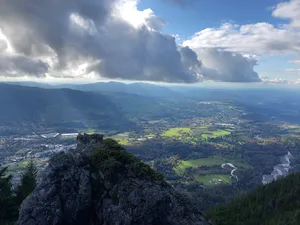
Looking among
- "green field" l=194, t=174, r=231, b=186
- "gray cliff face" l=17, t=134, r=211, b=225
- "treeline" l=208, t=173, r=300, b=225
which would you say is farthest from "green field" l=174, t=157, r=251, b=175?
"gray cliff face" l=17, t=134, r=211, b=225

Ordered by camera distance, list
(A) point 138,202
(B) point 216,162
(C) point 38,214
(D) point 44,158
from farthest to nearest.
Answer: (B) point 216,162 < (D) point 44,158 < (A) point 138,202 < (C) point 38,214

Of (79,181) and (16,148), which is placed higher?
(79,181)

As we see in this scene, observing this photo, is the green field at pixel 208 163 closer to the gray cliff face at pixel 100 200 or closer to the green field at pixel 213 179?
the green field at pixel 213 179

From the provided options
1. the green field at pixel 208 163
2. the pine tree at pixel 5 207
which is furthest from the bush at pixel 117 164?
the green field at pixel 208 163

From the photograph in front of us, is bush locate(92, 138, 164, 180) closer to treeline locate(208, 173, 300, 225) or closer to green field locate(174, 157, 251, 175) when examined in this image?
treeline locate(208, 173, 300, 225)

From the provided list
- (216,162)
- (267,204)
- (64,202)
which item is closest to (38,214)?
(64,202)

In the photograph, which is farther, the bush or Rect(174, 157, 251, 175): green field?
Rect(174, 157, 251, 175): green field

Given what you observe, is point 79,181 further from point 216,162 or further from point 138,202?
point 216,162

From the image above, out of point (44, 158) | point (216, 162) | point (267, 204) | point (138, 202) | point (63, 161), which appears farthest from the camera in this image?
point (216, 162)
